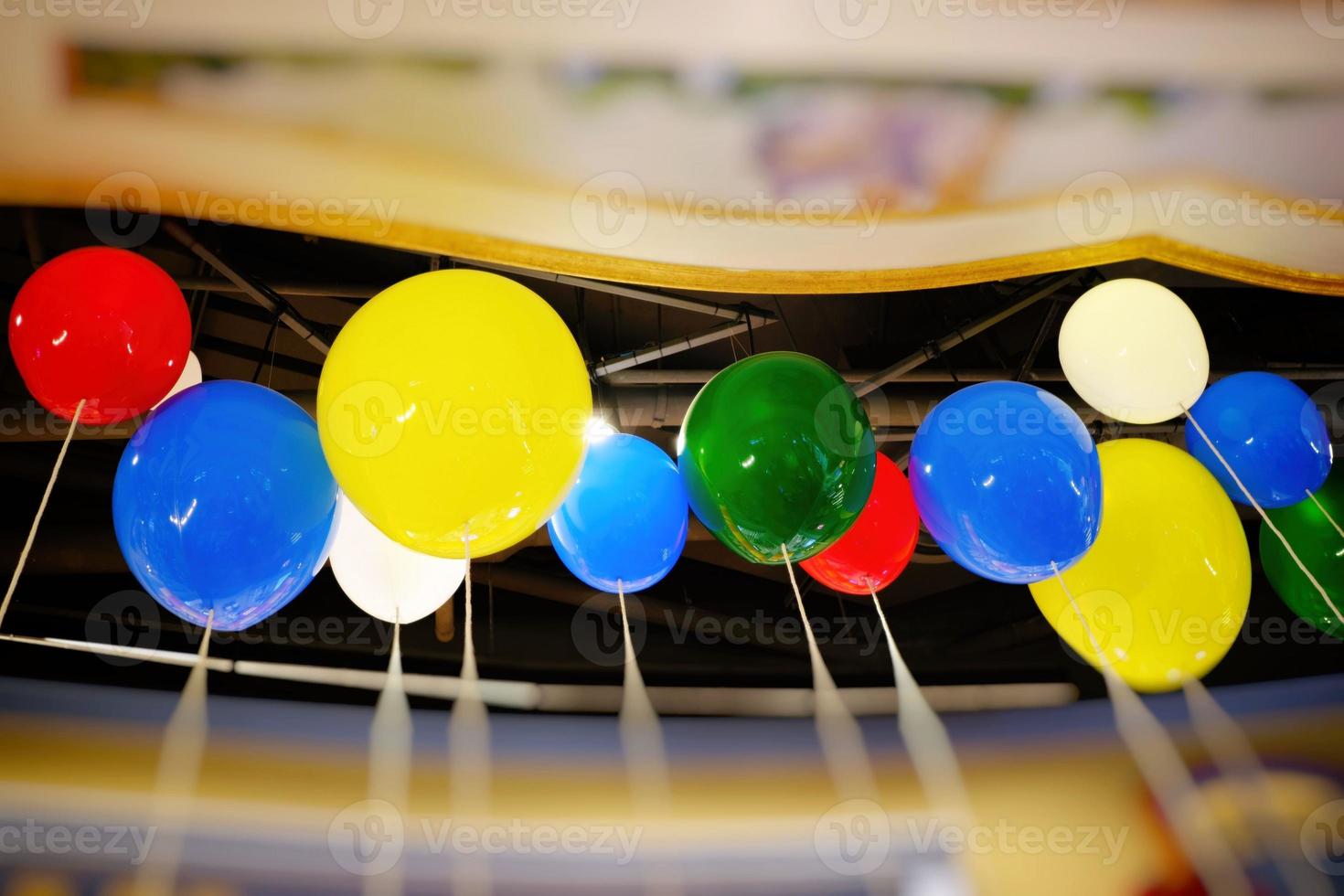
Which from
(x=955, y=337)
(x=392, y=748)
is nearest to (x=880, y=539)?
(x=955, y=337)

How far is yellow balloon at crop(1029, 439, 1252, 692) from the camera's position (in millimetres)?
1552

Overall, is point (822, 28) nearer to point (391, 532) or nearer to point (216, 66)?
point (216, 66)

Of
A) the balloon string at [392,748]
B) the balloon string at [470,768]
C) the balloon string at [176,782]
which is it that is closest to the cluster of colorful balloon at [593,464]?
the balloon string at [176,782]

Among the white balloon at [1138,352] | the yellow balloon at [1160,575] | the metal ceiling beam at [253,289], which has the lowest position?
the yellow balloon at [1160,575]

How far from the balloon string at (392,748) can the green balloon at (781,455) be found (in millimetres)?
2511

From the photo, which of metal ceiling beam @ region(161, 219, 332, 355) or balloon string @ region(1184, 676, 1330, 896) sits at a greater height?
metal ceiling beam @ region(161, 219, 332, 355)

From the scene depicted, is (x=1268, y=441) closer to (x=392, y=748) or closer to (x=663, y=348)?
(x=663, y=348)

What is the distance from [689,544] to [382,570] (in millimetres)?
3028

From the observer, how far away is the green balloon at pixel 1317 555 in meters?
2.04

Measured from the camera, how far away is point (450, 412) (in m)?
1.14

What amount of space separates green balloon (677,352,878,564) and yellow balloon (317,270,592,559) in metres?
0.36

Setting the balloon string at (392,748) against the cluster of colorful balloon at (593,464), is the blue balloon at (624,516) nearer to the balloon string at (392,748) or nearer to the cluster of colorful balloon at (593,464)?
the cluster of colorful balloon at (593,464)

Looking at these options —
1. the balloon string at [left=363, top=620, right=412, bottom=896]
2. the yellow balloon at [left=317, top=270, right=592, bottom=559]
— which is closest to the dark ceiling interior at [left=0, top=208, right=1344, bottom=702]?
the balloon string at [left=363, top=620, right=412, bottom=896]

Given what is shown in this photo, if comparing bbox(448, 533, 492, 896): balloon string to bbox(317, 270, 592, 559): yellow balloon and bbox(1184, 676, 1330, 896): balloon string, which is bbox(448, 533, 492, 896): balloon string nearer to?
bbox(317, 270, 592, 559): yellow balloon
